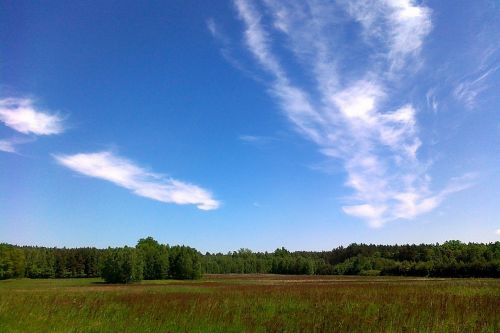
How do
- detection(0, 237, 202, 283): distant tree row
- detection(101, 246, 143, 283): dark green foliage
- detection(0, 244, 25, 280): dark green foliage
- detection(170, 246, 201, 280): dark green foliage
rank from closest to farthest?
detection(101, 246, 143, 283): dark green foliage
detection(0, 237, 202, 283): distant tree row
detection(170, 246, 201, 280): dark green foliage
detection(0, 244, 25, 280): dark green foliage

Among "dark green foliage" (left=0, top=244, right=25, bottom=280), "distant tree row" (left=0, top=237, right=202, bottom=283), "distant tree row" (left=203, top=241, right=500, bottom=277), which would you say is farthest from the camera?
"dark green foliage" (left=0, top=244, right=25, bottom=280)

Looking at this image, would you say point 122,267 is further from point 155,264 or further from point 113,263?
point 155,264

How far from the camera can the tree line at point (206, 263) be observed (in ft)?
283

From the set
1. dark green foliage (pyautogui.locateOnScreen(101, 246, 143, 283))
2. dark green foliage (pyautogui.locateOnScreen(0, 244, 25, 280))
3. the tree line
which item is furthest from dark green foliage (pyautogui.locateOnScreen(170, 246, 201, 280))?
dark green foliage (pyautogui.locateOnScreen(0, 244, 25, 280))

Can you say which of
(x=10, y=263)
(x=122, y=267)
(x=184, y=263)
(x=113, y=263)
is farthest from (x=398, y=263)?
(x=10, y=263)

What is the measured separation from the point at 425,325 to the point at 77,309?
1222cm

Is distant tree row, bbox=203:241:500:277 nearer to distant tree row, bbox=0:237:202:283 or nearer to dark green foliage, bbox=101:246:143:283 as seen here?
distant tree row, bbox=0:237:202:283

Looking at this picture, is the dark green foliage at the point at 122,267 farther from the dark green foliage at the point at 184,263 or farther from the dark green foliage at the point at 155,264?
the dark green foliage at the point at 184,263

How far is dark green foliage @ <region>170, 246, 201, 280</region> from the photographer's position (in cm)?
10950

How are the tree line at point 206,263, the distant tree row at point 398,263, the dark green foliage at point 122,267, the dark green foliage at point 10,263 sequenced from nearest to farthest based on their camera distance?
the distant tree row at point 398,263, the tree line at point 206,263, the dark green foliage at point 122,267, the dark green foliage at point 10,263

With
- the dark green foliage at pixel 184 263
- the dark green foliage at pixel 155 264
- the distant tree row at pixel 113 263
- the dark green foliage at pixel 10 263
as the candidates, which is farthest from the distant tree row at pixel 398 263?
the dark green foliage at pixel 10 263

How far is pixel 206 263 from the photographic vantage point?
17888 cm

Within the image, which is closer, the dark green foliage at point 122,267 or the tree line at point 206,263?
the tree line at point 206,263

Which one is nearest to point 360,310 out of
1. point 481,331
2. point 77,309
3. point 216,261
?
point 481,331
